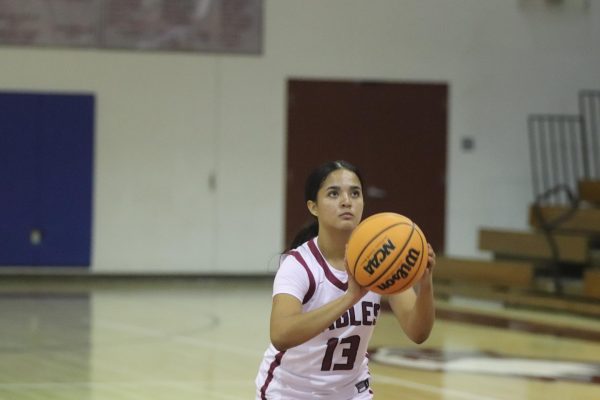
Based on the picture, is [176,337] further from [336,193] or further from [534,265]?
[336,193]

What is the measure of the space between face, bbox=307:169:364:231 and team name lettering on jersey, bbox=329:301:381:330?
0.29 m

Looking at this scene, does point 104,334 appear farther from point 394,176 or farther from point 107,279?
point 394,176

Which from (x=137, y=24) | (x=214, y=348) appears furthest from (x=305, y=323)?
(x=137, y=24)

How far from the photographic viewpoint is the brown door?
50.0 feet

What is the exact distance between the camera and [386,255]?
3.96m

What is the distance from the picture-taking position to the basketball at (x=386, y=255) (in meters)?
3.94

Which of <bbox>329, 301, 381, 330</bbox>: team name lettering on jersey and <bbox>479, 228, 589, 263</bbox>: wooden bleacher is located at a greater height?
<bbox>329, 301, 381, 330</bbox>: team name lettering on jersey

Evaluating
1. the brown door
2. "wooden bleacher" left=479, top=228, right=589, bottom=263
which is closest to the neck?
"wooden bleacher" left=479, top=228, right=589, bottom=263

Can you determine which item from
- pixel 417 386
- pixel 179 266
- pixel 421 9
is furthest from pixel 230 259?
pixel 417 386

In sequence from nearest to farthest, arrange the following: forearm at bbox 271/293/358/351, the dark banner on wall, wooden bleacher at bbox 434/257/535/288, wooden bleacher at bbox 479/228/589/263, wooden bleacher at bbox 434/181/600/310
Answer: forearm at bbox 271/293/358/351
wooden bleacher at bbox 434/181/600/310
wooden bleacher at bbox 479/228/589/263
wooden bleacher at bbox 434/257/535/288
the dark banner on wall

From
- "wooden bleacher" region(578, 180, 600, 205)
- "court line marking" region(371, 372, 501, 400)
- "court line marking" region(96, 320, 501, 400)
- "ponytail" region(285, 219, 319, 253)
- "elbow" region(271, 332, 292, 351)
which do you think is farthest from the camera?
"wooden bleacher" region(578, 180, 600, 205)

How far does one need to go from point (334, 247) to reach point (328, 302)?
0.76ft

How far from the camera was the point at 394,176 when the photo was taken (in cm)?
1556

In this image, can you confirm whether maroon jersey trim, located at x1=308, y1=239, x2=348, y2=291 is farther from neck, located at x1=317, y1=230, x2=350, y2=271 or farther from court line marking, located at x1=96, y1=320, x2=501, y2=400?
court line marking, located at x1=96, y1=320, x2=501, y2=400
